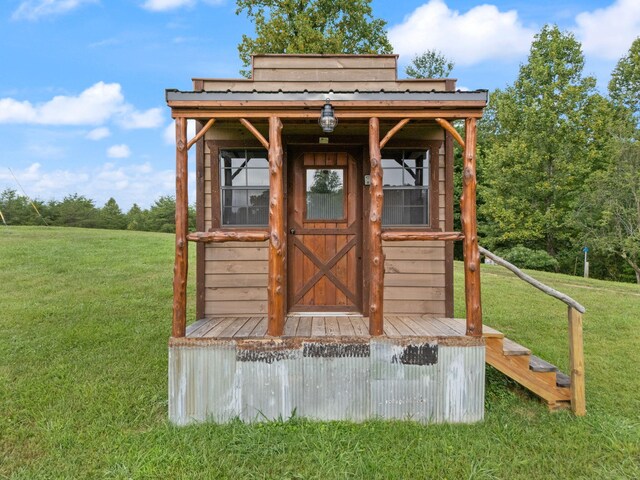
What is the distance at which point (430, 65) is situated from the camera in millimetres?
20859

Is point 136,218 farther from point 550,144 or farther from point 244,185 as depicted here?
point 244,185

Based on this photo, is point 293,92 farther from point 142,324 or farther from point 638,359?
point 638,359

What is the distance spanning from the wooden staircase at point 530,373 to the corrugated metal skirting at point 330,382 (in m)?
0.33

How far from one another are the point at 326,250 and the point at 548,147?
16.5 meters

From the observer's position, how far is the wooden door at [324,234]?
14.2 feet

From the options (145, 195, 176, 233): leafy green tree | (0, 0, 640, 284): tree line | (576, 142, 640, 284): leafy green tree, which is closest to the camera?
(0, 0, 640, 284): tree line

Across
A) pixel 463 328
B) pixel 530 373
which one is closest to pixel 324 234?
pixel 463 328

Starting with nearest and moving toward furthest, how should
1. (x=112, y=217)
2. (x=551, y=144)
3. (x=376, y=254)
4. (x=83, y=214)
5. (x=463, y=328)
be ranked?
(x=376, y=254), (x=463, y=328), (x=551, y=144), (x=83, y=214), (x=112, y=217)

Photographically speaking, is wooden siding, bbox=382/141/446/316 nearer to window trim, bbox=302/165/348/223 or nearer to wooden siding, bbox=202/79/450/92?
window trim, bbox=302/165/348/223

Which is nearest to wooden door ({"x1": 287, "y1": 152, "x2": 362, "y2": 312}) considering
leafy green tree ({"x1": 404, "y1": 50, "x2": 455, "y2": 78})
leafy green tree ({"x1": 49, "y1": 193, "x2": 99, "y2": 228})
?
leafy green tree ({"x1": 404, "y1": 50, "x2": 455, "y2": 78})

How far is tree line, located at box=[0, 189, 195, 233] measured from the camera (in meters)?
28.9

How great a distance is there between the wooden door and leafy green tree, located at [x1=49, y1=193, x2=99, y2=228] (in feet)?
107

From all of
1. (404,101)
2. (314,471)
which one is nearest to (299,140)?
(404,101)

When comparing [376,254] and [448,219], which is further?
[448,219]
